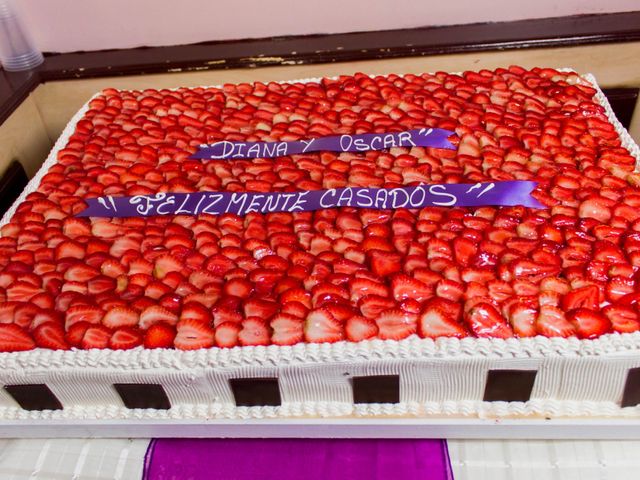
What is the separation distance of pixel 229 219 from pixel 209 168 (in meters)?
0.31

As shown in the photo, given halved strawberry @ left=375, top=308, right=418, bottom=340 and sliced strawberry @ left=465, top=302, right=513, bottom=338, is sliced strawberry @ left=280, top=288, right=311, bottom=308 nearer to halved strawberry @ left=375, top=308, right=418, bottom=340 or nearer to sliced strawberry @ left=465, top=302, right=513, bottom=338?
halved strawberry @ left=375, top=308, right=418, bottom=340

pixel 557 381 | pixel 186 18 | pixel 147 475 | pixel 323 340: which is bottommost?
pixel 147 475

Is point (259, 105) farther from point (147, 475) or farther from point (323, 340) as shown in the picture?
point (147, 475)

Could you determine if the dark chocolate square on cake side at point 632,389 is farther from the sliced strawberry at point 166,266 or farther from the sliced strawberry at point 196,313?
the sliced strawberry at point 166,266

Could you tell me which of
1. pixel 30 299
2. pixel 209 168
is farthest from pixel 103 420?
pixel 209 168

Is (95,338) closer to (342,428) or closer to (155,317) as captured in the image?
(155,317)

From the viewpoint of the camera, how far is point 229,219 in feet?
5.27

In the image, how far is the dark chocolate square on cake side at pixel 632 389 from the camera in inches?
48.4

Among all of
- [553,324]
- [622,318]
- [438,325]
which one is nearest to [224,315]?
[438,325]

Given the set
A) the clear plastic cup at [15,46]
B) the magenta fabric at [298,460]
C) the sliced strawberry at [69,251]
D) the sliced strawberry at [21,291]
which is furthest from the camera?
the clear plastic cup at [15,46]

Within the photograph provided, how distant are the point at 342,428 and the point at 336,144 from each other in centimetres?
89

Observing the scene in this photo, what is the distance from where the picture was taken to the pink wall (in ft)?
8.05

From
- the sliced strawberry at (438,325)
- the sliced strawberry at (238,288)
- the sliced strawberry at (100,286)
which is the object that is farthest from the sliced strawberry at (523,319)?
the sliced strawberry at (100,286)

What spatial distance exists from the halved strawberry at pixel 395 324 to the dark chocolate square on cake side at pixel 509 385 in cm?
19
